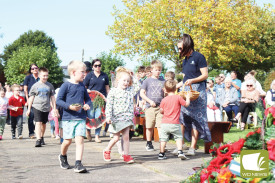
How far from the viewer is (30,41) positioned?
2827 inches

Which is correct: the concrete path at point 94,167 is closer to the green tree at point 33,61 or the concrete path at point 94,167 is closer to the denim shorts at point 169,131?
the denim shorts at point 169,131

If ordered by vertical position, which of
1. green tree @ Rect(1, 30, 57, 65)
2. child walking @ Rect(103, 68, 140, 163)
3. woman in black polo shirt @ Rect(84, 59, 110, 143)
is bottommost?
child walking @ Rect(103, 68, 140, 163)

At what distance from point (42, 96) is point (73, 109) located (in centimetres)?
356

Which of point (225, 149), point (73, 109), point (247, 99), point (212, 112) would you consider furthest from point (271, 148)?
point (247, 99)

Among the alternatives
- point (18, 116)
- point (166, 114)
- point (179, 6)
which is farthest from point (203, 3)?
point (166, 114)

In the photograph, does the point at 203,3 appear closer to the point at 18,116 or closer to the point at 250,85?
the point at 250,85

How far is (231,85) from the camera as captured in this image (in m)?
14.4

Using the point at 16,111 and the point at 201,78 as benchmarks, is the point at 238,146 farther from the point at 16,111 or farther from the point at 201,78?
the point at 16,111

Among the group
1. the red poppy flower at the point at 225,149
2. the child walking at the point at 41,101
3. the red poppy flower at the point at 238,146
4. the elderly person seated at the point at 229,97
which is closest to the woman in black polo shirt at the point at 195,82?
the child walking at the point at 41,101

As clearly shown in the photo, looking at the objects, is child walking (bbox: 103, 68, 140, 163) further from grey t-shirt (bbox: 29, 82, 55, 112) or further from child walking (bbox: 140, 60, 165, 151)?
grey t-shirt (bbox: 29, 82, 55, 112)

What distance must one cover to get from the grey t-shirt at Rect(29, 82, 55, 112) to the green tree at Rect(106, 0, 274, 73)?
20.7 m

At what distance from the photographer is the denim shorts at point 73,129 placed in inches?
233

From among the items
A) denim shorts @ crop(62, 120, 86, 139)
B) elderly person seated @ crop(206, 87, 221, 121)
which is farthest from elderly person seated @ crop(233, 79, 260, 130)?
denim shorts @ crop(62, 120, 86, 139)

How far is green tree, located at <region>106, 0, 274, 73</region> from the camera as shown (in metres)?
29.6
